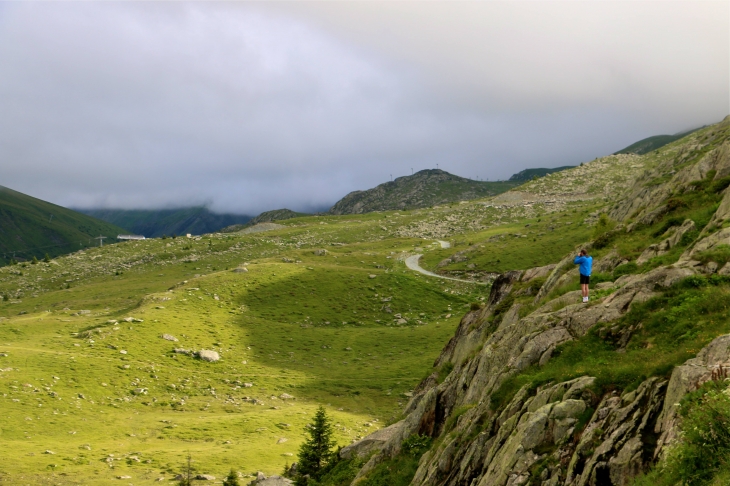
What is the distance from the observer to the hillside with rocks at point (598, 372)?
1447cm

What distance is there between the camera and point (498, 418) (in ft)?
65.9

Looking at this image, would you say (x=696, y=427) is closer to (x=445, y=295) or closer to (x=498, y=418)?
(x=498, y=418)

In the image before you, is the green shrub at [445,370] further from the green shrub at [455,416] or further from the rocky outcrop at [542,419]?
the green shrub at [455,416]

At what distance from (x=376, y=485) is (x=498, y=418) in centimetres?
816

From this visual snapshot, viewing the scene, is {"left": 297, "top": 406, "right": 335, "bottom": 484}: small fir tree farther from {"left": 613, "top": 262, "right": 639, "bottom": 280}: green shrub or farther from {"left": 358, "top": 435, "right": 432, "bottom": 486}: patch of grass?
{"left": 613, "top": 262, "right": 639, "bottom": 280}: green shrub

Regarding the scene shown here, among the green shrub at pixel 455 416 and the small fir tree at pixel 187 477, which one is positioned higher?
the green shrub at pixel 455 416

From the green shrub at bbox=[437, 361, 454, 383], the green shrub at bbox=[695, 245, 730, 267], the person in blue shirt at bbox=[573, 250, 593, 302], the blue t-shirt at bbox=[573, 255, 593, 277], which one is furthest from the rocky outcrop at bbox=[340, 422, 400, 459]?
the green shrub at bbox=[695, 245, 730, 267]

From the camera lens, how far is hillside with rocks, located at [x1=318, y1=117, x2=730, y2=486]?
1447cm

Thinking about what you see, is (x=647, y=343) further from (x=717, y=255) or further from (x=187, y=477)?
(x=187, y=477)

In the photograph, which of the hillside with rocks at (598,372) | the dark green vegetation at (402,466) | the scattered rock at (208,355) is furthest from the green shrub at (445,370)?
the scattered rock at (208,355)

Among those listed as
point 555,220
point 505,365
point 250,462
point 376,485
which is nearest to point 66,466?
point 250,462

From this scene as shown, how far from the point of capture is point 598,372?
57.5 feet

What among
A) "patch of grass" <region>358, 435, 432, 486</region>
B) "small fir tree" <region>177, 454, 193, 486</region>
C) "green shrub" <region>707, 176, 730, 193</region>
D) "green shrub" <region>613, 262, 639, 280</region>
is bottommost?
"small fir tree" <region>177, 454, 193, 486</region>

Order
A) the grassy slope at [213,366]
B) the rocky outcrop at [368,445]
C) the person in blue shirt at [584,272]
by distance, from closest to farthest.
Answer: the person in blue shirt at [584,272] → the rocky outcrop at [368,445] → the grassy slope at [213,366]
